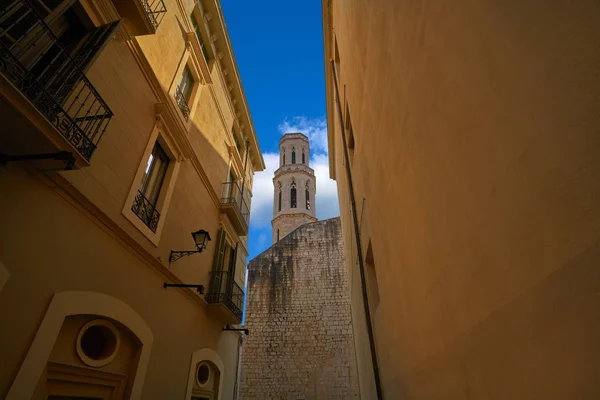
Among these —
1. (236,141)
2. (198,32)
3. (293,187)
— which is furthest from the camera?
(293,187)

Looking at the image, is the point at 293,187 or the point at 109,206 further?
the point at 293,187

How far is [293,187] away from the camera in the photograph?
39.9m

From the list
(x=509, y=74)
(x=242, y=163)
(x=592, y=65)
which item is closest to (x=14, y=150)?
(x=509, y=74)

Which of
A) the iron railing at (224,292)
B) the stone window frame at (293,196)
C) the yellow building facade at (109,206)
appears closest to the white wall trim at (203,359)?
the yellow building facade at (109,206)

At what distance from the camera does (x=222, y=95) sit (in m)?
10.3

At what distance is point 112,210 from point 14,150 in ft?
5.32

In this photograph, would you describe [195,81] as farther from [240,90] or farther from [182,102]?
[240,90]

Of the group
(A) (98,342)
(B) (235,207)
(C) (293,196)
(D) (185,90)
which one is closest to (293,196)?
(C) (293,196)

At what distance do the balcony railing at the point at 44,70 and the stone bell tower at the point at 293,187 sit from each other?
32212 millimetres

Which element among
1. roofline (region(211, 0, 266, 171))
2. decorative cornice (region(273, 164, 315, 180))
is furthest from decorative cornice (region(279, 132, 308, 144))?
roofline (region(211, 0, 266, 171))

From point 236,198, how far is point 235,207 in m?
1.03

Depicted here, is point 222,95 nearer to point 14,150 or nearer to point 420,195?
point 14,150

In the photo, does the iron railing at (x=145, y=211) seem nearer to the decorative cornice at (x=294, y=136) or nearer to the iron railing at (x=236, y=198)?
the iron railing at (x=236, y=198)

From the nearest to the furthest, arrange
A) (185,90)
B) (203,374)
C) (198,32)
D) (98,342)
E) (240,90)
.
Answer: (98,342) → (203,374) → (185,90) → (198,32) → (240,90)
